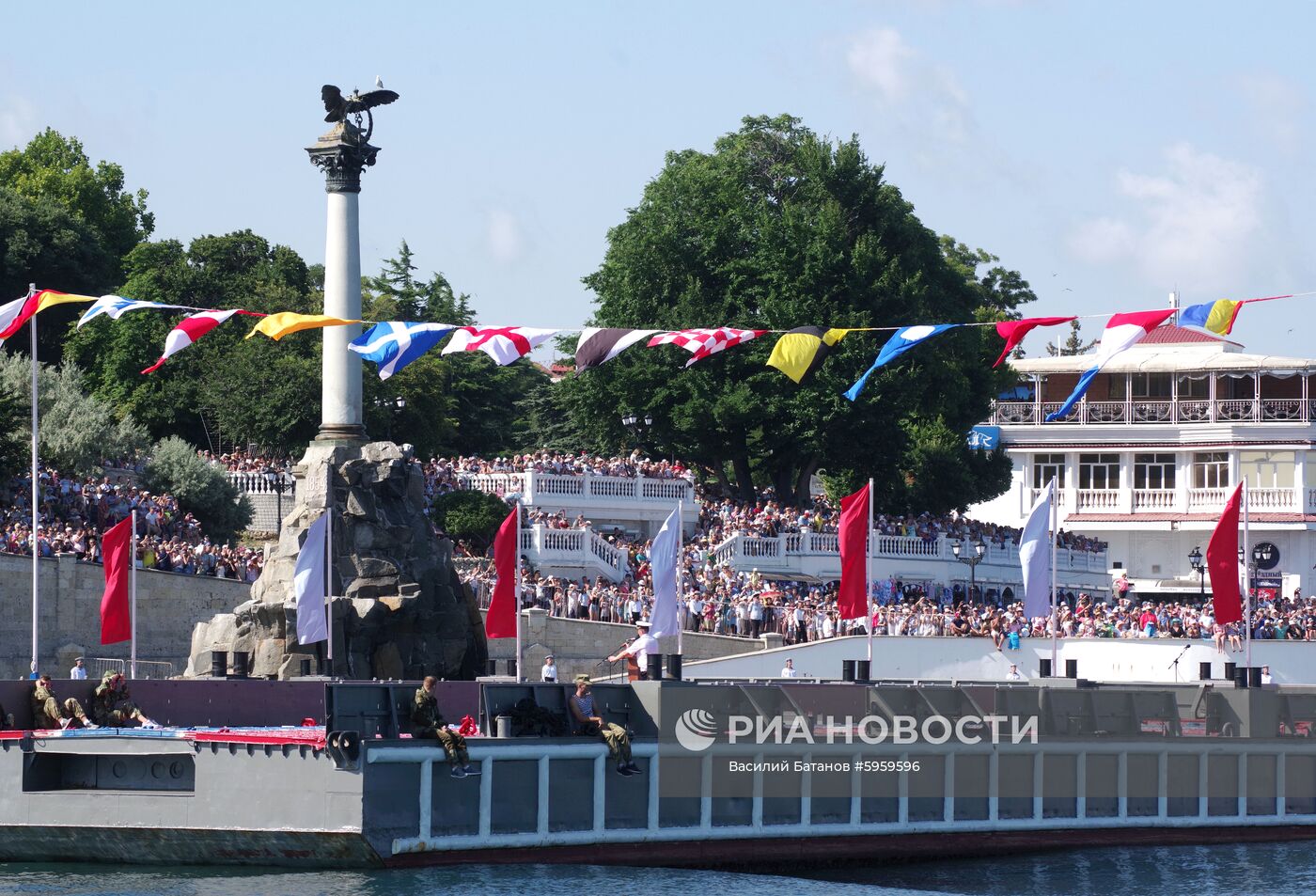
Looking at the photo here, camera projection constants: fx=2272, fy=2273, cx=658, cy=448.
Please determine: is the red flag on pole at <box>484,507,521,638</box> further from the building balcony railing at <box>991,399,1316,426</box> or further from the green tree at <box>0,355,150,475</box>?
the building balcony railing at <box>991,399,1316,426</box>

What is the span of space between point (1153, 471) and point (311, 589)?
44.9 metres

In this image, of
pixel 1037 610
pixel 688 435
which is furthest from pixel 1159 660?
pixel 688 435

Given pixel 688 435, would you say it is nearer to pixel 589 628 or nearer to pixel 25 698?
pixel 589 628

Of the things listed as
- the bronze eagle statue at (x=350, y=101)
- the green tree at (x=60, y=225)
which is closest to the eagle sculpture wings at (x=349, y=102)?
the bronze eagle statue at (x=350, y=101)

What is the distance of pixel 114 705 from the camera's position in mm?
32156

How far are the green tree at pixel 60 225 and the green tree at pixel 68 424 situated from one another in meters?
10.9

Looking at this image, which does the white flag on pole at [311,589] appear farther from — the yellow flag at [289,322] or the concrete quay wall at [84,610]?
the concrete quay wall at [84,610]

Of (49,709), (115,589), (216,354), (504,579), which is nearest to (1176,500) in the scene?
(216,354)

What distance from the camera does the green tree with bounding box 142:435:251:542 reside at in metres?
57.9

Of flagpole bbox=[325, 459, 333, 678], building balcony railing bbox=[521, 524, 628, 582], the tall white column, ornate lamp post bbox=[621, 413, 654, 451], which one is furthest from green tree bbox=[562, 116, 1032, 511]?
flagpole bbox=[325, 459, 333, 678]

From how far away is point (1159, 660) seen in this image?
54.8m

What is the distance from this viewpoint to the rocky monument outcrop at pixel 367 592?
42688 mm

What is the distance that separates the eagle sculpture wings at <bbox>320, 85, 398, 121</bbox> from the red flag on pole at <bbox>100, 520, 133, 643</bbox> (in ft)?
30.7

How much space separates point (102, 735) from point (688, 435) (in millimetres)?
38717
